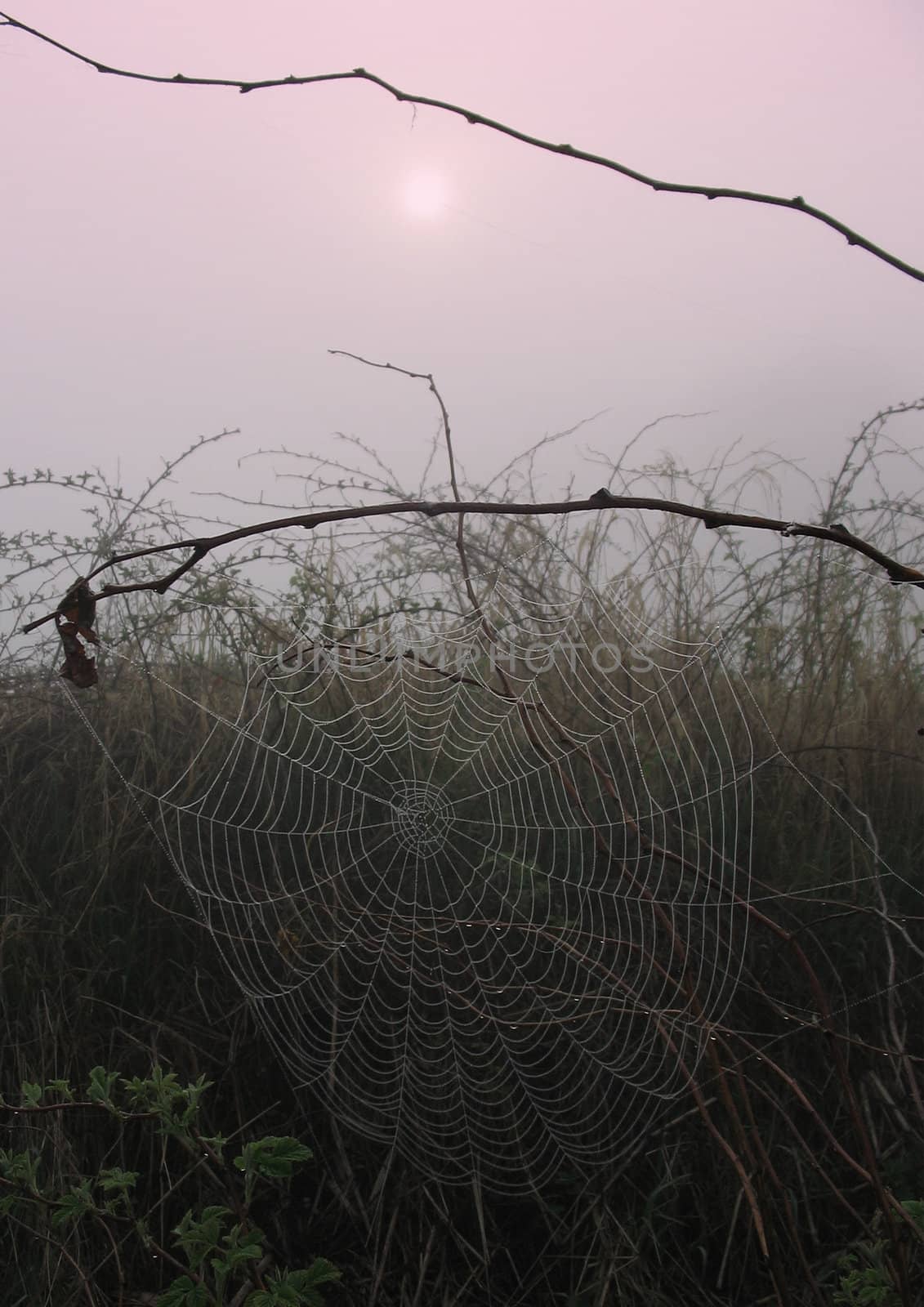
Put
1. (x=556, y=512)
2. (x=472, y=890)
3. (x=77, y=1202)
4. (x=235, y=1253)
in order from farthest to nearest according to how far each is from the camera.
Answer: (x=472, y=890), (x=77, y=1202), (x=235, y=1253), (x=556, y=512)

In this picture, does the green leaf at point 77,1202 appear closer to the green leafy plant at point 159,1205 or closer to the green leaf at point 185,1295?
the green leafy plant at point 159,1205

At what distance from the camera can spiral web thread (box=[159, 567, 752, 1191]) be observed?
1.67m

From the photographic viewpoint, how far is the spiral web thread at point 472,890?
167 centimetres

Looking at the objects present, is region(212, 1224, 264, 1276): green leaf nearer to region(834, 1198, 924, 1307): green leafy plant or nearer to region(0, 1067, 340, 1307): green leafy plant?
region(0, 1067, 340, 1307): green leafy plant

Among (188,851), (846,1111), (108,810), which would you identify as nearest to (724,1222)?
(846,1111)

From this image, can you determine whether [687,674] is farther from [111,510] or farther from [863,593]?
[111,510]

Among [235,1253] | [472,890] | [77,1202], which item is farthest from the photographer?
[472,890]

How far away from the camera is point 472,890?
6.25 feet

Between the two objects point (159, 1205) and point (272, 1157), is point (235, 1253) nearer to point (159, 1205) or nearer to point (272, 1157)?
point (272, 1157)

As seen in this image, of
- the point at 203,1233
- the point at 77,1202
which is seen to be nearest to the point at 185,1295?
the point at 203,1233

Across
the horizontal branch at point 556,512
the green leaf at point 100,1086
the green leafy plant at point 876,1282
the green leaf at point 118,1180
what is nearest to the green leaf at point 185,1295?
the green leaf at point 118,1180

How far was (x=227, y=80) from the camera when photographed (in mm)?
859

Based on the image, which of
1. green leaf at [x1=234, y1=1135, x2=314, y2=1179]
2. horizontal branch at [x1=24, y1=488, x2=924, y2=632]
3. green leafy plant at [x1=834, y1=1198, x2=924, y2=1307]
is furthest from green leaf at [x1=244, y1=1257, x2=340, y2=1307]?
horizontal branch at [x1=24, y1=488, x2=924, y2=632]

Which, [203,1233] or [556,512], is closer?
[556,512]
